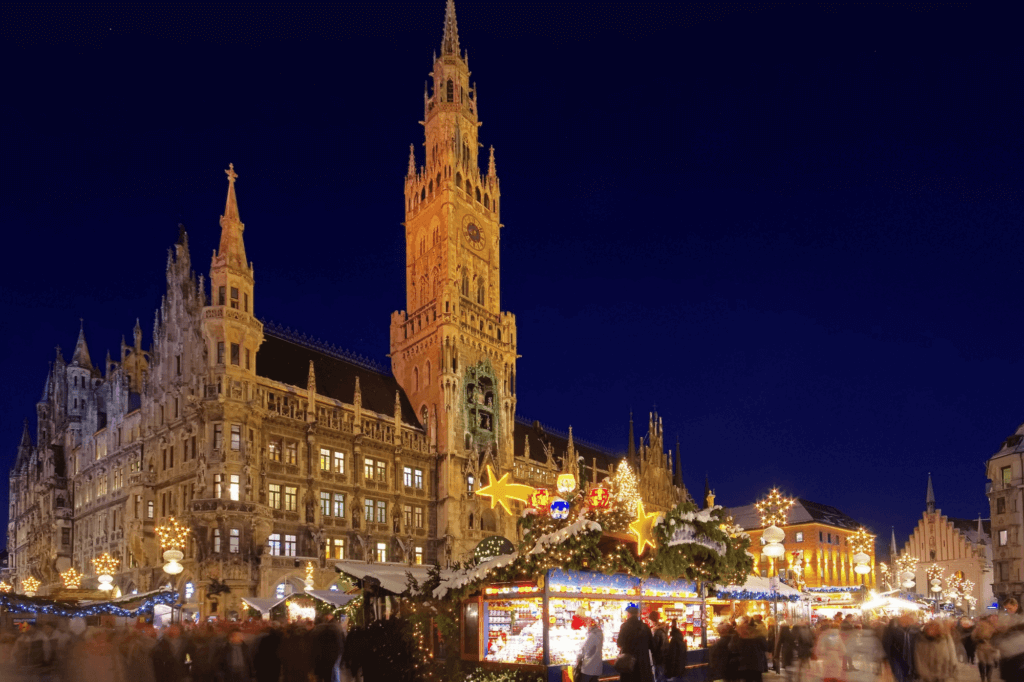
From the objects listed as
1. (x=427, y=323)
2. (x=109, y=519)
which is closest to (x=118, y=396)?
(x=109, y=519)

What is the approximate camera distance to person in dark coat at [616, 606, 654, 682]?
14.8 meters

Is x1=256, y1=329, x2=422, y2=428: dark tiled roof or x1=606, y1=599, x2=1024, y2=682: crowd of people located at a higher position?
x1=256, y1=329, x2=422, y2=428: dark tiled roof

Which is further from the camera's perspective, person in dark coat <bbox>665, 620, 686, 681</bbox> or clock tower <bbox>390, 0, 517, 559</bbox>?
clock tower <bbox>390, 0, 517, 559</bbox>

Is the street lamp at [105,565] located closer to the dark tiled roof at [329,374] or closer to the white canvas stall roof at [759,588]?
the dark tiled roof at [329,374]

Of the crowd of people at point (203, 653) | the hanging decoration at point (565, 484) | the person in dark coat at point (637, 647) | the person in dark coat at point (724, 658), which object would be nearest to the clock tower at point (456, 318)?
the hanging decoration at point (565, 484)

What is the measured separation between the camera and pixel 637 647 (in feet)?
48.6

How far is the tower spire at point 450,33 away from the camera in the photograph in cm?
7162

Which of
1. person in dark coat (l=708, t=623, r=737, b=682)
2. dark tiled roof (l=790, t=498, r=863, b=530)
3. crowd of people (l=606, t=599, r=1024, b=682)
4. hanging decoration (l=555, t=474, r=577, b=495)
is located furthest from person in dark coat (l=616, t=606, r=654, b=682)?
dark tiled roof (l=790, t=498, r=863, b=530)

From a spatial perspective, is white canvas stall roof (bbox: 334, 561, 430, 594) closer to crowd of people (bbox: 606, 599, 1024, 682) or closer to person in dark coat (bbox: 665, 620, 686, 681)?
person in dark coat (bbox: 665, 620, 686, 681)

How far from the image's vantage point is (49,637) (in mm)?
19938

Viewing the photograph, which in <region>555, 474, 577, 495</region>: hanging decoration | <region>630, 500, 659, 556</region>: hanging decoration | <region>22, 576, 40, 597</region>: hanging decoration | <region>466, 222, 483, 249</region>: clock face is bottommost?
<region>22, 576, 40, 597</region>: hanging decoration

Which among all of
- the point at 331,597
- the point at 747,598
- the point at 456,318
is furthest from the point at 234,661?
the point at 456,318

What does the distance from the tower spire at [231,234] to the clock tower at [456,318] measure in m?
14.8

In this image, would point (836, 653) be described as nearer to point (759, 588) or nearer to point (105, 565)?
point (759, 588)
